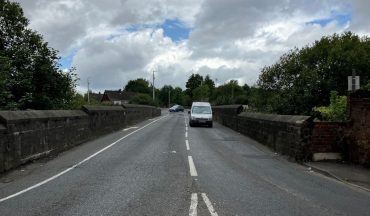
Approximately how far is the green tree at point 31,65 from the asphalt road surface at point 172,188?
1375cm

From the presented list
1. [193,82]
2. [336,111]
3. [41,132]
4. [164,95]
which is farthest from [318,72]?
[164,95]

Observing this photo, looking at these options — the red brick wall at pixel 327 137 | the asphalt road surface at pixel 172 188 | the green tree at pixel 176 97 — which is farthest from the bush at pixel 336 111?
the green tree at pixel 176 97

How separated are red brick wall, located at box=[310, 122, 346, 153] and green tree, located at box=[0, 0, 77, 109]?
1839cm

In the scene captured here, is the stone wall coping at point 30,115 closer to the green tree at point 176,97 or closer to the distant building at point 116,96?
the distant building at point 116,96

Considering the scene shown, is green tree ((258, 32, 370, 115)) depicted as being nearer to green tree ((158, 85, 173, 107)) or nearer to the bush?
the bush

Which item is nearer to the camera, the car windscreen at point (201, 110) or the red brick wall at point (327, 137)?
the red brick wall at point (327, 137)

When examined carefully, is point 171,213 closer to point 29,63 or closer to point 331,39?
point 29,63

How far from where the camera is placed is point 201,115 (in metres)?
39.2

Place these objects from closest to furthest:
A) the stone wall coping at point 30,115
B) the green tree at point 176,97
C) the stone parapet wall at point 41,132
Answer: the stone parapet wall at point 41,132 < the stone wall coping at point 30,115 < the green tree at point 176,97

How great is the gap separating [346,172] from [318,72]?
55.5 ft

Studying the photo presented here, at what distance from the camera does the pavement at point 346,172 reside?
39.4 ft

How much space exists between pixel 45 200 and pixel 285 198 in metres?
4.68

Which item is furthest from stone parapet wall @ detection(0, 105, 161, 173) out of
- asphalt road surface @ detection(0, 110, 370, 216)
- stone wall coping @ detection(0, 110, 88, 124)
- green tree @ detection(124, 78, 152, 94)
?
green tree @ detection(124, 78, 152, 94)

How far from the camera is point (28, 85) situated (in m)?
28.7
